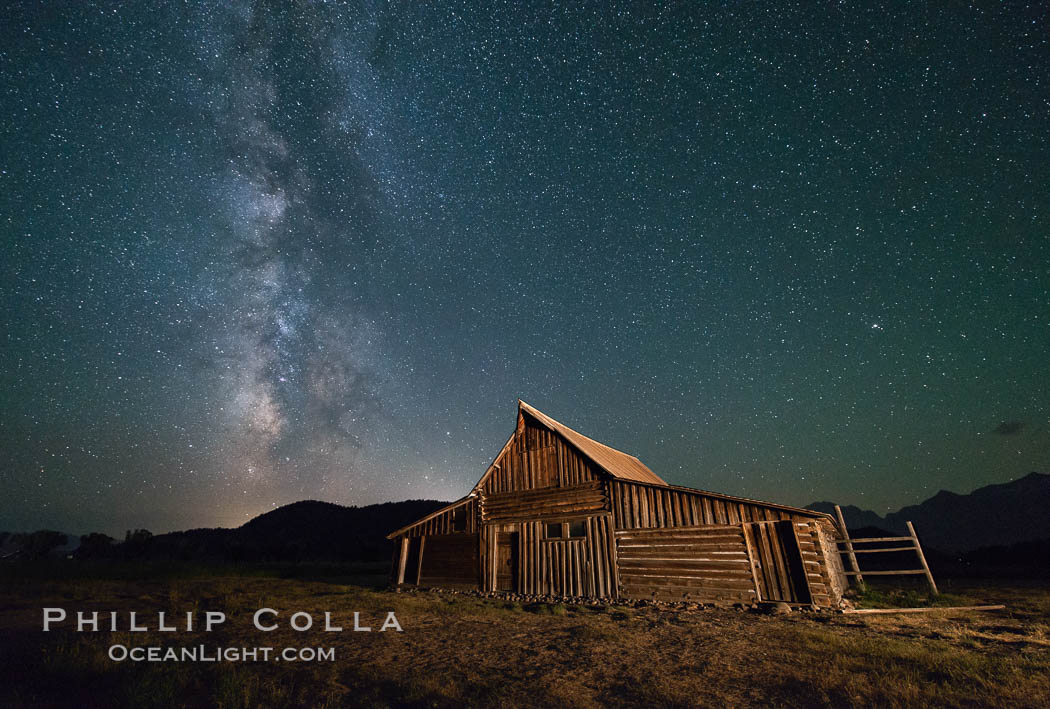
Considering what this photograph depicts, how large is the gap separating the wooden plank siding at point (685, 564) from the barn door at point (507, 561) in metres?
4.71

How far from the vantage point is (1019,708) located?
18.2ft

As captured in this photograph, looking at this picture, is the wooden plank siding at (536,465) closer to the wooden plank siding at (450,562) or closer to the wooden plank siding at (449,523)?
the wooden plank siding at (449,523)

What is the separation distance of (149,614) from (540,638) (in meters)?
11.3

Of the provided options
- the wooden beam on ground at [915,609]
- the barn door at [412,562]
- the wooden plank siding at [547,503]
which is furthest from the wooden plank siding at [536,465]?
the wooden beam on ground at [915,609]

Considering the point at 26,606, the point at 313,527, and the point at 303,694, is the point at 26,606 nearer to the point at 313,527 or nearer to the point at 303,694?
the point at 303,694

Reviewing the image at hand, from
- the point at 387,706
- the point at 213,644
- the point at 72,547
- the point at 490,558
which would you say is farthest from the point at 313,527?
the point at 387,706

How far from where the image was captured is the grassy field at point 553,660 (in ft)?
20.0

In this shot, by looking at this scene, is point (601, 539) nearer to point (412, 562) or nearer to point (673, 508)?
point (673, 508)

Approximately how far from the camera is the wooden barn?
13617 mm

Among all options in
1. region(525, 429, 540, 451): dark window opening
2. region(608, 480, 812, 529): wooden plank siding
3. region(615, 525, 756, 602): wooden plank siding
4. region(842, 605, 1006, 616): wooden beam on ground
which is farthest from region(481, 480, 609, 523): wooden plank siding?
region(842, 605, 1006, 616): wooden beam on ground

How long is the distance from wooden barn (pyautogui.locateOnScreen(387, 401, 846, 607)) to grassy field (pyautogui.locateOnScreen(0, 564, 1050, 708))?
129cm

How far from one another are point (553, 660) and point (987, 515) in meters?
167

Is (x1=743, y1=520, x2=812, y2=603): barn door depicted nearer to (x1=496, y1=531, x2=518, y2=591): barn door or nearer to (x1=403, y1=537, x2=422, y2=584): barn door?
(x1=496, y1=531, x2=518, y2=591): barn door

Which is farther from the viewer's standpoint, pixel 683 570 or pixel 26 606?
pixel 683 570
